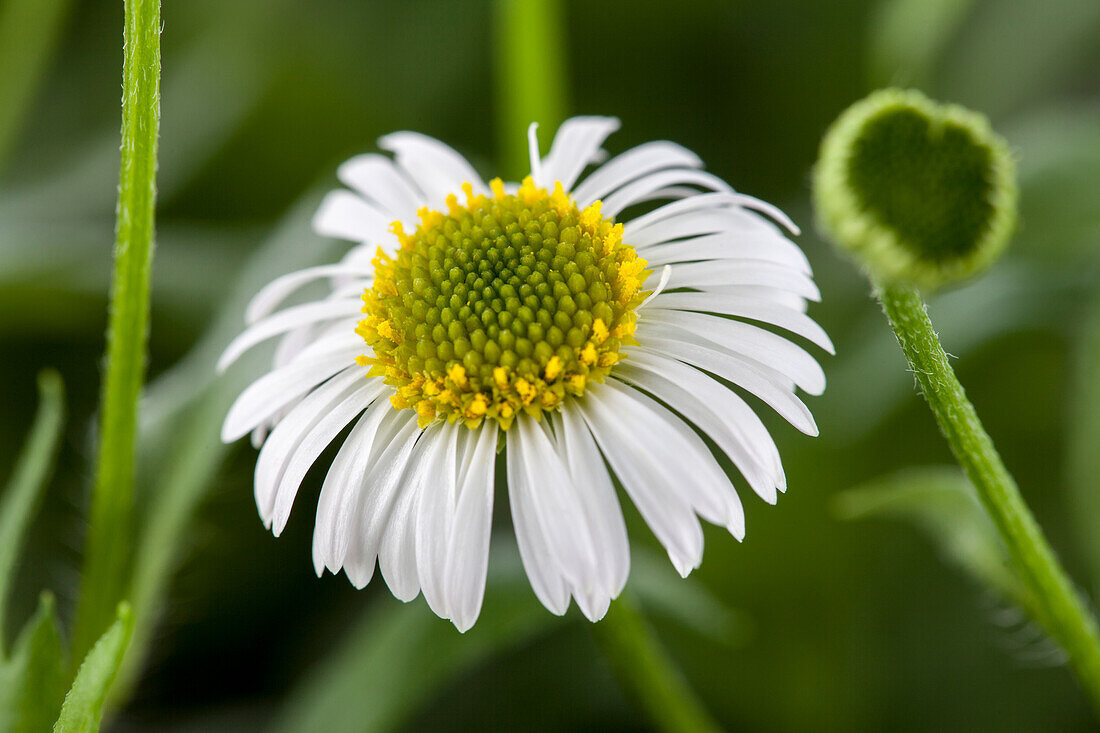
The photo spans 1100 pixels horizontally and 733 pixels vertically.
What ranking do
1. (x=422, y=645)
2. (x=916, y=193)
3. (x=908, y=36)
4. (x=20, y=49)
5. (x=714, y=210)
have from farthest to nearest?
(x=20, y=49)
(x=908, y=36)
(x=422, y=645)
(x=714, y=210)
(x=916, y=193)

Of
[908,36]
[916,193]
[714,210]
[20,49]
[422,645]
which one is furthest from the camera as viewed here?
[20,49]

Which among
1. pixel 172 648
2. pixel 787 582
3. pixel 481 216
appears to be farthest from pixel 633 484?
pixel 172 648

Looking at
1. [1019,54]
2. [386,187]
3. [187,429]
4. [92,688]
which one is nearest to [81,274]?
[187,429]

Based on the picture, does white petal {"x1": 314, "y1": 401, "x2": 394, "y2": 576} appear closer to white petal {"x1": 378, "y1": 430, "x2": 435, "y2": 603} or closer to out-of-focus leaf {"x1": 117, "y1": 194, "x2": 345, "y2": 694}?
white petal {"x1": 378, "y1": 430, "x2": 435, "y2": 603}

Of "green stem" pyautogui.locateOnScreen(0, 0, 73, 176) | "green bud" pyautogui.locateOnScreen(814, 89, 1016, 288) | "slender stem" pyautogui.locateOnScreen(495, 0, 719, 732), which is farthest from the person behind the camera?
"green stem" pyautogui.locateOnScreen(0, 0, 73, 176)

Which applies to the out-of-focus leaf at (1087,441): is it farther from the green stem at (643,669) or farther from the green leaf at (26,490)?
the green leaf at (26,490)

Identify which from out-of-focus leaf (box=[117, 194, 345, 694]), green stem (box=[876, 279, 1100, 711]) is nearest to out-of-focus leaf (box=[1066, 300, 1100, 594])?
green stem (box=[876, 279, 1100, 711])

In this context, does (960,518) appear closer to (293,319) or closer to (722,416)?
(722,416)
